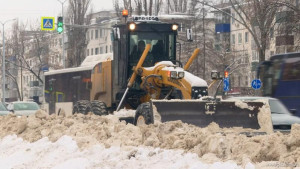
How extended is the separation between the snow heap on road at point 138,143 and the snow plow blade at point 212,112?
31 cm

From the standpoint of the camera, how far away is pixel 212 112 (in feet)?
52.4

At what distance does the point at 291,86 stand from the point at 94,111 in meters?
6.81

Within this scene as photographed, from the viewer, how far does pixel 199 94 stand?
694 inches

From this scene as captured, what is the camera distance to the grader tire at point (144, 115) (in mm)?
15662

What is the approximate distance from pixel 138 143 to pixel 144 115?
434 cm

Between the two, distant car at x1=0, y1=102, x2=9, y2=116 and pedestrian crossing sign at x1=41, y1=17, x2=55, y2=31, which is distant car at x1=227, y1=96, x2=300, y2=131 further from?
pedestrian crossing sign at x1=41, y1=17, x2=55, y2=31

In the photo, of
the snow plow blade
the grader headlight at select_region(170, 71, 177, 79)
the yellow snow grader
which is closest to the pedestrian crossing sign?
the yellow snow grader

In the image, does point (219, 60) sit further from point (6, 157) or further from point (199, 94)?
point (6, 157)

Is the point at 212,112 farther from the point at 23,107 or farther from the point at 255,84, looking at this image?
the point at 23,107

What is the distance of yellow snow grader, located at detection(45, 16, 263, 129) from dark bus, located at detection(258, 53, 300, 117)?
5442mm

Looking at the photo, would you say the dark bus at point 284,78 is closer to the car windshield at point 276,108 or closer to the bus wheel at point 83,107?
the car windshield at point 276,108

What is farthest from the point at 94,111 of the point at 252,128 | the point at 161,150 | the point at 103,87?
the point at 161,150

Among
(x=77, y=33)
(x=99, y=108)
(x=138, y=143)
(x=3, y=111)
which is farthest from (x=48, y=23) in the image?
(x=77, y=33)

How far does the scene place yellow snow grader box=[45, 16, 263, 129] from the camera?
1591 cm
